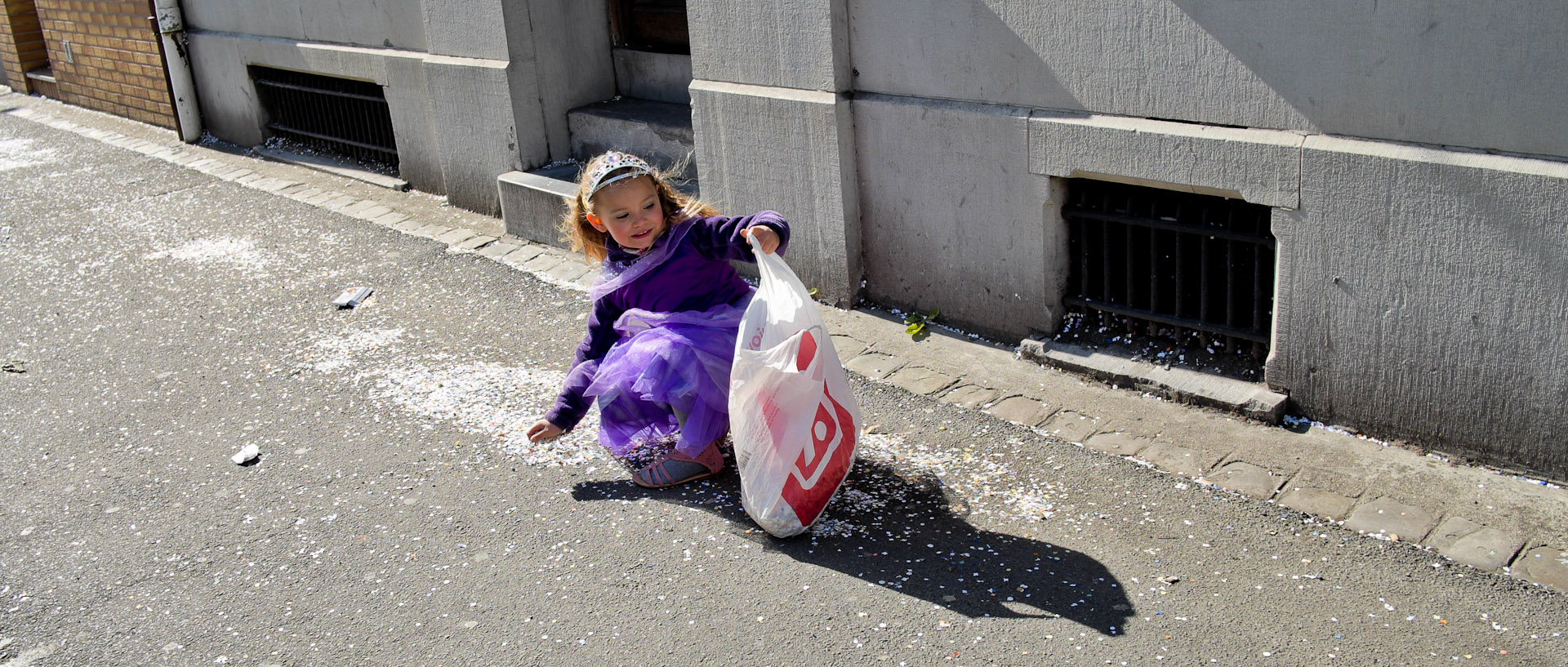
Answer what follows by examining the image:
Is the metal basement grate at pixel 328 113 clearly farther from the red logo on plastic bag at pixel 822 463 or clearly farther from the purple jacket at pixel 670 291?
the red logo on plastic bag at pixel 822 463

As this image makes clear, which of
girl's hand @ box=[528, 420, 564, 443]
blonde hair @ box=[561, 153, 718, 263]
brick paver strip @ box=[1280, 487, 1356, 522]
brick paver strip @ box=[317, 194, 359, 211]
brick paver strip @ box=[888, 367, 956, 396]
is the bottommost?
brick paver strip @ box=[1280, 487, 1356, 522]

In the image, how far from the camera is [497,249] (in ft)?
23.4

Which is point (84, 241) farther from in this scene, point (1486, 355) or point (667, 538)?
point (1486, 355)

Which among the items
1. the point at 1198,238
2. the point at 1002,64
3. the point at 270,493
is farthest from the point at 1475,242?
the point at 270,493

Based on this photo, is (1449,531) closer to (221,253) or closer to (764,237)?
(764,237)

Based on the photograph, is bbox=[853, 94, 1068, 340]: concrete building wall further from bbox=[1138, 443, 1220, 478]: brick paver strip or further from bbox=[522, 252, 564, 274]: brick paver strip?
bbox=[522, 252, 564, 274]: brick paver strip

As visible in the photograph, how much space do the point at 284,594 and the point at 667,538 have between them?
3.83ft

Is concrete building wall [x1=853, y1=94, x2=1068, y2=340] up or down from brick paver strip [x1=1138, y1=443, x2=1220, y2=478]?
up

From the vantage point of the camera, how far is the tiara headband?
4145mm

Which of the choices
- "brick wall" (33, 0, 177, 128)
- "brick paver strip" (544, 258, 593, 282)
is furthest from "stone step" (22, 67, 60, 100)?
"brick paver strip" (544, 258, 593, 282)

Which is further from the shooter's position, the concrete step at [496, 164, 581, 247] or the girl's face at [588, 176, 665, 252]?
the concrete step at [496, 164, 581, 247]

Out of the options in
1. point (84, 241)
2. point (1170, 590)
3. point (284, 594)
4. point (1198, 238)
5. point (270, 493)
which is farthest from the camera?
point (84, 241)

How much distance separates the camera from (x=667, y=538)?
397 cm

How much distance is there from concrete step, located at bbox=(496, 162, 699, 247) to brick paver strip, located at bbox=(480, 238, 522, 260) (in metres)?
0.12
